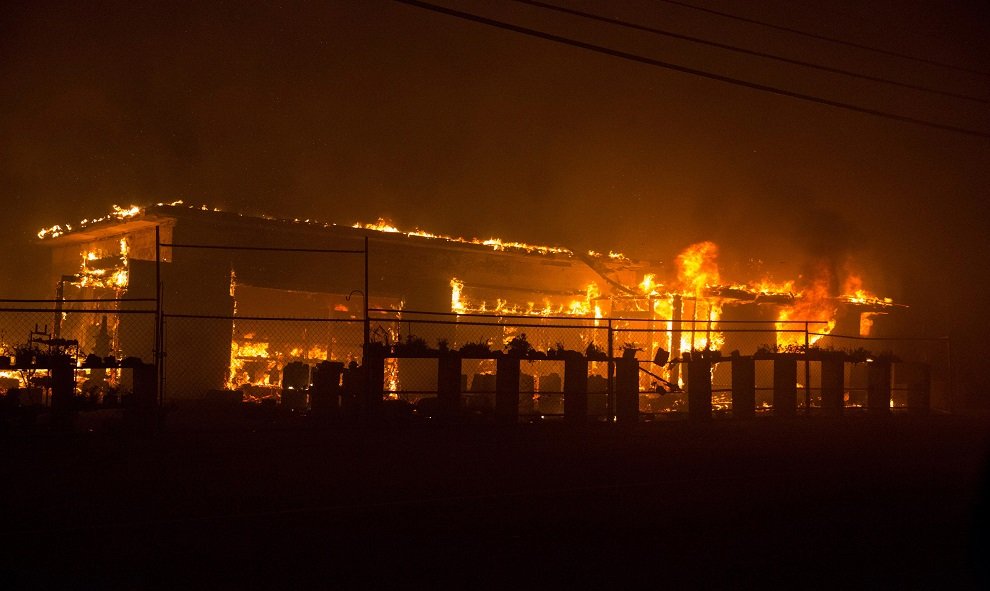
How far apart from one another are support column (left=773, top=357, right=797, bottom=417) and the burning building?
0.72 meters

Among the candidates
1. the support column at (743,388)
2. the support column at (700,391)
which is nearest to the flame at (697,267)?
the support column at (743,388)

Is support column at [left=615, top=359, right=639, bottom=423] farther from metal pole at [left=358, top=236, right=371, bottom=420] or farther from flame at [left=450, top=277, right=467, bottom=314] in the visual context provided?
flame at [left=450, top=277, right=467, bottom=314]

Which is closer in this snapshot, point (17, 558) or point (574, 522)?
point (17, 558)

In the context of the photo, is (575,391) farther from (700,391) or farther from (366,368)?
(366,368)

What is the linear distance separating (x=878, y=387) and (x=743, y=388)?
501cm

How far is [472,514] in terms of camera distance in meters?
7.14

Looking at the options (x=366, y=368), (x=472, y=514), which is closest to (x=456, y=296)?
(x=366, y=368)

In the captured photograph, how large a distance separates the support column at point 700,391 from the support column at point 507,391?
4.01m

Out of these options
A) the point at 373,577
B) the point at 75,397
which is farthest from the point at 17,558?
the point at 75,397

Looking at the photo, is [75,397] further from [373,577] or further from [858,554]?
[858,554]

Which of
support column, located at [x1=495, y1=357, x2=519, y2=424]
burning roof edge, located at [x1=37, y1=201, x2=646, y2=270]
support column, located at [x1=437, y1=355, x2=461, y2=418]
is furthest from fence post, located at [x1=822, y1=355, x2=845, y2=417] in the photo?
support column, located at [x1=437, y1=355, x2=461, y2=418]

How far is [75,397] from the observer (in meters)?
12.4

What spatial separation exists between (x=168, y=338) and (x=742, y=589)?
1637 centimetres

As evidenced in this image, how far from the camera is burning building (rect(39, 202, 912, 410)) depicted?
62.3ft
